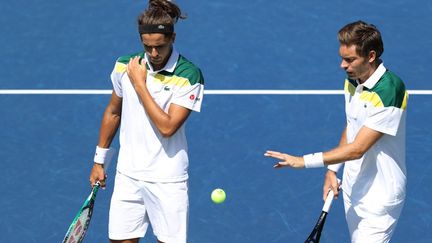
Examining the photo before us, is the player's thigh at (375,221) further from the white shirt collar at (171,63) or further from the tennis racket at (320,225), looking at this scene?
the white shirt collar at (171,63)

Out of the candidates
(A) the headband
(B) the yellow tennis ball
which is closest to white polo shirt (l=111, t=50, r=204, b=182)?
(A) the headband

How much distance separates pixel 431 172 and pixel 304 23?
8.60 feet

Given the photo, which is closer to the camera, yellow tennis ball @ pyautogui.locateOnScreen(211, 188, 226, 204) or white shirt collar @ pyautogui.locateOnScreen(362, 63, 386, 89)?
white shirt collar @ pyautogui.locateOnScreen(362, 63, 386, 89)

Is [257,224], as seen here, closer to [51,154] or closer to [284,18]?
[51,154]

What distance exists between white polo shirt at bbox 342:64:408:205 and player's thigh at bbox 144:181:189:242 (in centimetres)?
111

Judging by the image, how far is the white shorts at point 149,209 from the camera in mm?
6469

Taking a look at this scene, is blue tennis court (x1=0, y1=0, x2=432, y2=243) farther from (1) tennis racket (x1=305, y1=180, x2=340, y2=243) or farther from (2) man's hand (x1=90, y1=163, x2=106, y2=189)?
(1) tennis racket (x1=305, y1=180, x2=340, y2=243)

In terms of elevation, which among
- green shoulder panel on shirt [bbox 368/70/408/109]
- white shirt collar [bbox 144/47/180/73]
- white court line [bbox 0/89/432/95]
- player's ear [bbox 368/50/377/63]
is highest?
player's ear [bbox 368/50/377/63]

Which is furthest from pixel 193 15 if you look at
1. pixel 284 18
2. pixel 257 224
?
pixel 257 224

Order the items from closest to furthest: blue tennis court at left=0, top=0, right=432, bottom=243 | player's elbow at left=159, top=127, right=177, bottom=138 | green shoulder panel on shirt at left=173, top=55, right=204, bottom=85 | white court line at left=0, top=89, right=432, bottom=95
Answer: player's elbow at left=159, top=127, right=177, bottom=138, green shoulder panel on shirt at left=173, top=55, right=204, bottom=85, blue tennis court at left=0, top=0, right=432, bottom=243, white court line at left=0, top=89, right=432, bottom=95

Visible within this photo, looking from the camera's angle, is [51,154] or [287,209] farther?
[51,154]

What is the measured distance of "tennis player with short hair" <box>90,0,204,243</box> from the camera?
6.24 m

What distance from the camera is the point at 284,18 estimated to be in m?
10.7

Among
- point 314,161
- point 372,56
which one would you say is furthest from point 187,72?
point 372,56
